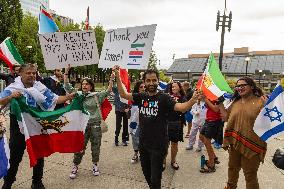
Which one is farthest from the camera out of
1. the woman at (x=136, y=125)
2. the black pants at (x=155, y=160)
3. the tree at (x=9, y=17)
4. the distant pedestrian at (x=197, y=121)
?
the tree at (x=9, y=17)

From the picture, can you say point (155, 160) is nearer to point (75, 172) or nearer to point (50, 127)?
point (50, 127)

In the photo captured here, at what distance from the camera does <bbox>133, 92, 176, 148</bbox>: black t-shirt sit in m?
3.96

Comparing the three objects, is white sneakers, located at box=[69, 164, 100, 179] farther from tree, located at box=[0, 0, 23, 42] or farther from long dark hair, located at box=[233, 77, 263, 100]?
tree, located at box=[0, 0, 23, 42]

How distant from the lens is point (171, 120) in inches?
241

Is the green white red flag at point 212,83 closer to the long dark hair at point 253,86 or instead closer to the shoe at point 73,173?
the long dark hair at point 253,86

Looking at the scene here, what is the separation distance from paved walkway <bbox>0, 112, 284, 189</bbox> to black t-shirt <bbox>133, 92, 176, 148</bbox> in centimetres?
142

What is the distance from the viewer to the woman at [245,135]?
3969mm

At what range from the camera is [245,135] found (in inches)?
160

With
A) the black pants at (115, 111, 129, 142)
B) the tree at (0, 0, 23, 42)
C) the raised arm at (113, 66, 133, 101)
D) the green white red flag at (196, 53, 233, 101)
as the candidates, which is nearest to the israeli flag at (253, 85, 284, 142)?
the green white red flag at (196, 53, 233, 101)

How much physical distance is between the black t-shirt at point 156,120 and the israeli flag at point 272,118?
109 centimetres

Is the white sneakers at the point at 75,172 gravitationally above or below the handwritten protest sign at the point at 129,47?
below

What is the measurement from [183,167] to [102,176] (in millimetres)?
1720

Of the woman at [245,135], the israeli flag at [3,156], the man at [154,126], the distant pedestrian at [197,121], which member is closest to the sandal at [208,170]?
the woman at [245,135]

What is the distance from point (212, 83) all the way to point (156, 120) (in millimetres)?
964
